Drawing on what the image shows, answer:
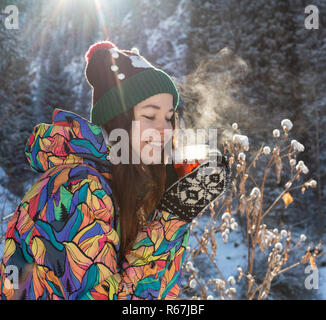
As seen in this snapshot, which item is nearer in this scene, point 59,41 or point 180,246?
point 180,246

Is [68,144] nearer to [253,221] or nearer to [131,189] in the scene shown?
[131,189]

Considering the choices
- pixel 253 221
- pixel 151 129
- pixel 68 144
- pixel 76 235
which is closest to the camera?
pixel 76 235

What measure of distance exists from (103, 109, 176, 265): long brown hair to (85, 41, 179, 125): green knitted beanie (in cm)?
5

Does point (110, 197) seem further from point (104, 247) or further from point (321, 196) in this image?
point (321, 196)

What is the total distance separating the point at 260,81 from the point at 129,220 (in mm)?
7888

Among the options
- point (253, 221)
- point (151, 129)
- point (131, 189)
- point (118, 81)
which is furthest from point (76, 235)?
point (253, 221)

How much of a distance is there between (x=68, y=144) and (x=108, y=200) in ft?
0.73

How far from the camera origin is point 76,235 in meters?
0.78

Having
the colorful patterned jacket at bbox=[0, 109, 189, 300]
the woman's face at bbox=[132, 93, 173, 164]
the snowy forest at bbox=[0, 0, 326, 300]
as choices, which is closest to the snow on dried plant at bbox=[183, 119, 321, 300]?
the woman's face at bbox=[132, 93, 173, 164]

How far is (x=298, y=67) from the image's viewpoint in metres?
7.85

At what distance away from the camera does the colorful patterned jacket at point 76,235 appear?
0.78m
